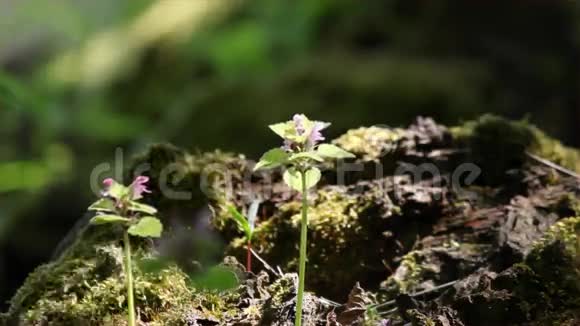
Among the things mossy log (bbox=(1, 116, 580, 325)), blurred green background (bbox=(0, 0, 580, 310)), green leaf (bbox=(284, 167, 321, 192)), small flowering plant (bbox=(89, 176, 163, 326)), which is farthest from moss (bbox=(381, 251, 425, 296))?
blurred green background (bbox=(0, 0, 580, 310))

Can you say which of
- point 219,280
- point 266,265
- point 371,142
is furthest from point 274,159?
point 371,142

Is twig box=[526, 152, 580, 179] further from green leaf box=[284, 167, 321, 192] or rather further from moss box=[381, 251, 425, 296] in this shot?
green leaf box=[284, 167, 321, 192]

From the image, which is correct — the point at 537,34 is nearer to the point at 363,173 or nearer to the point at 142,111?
the point at 142,111

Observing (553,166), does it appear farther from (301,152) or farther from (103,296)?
(103,296)

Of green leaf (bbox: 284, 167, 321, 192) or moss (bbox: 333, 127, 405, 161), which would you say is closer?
green leaf (bbox: 284, 167, 321, 192)

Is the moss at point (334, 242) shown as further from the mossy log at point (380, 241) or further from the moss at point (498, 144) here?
the moss at point (498, 144)

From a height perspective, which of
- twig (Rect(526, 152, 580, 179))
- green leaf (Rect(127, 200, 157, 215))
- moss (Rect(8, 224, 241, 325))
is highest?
twig (Rect(526, 152, 580, 179))

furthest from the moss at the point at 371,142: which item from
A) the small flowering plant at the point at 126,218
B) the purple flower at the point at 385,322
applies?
the small flowering plant at the point at 126,218

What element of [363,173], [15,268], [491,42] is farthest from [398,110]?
[363,173]
